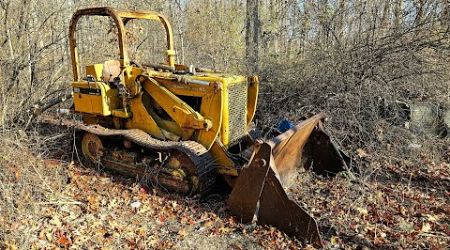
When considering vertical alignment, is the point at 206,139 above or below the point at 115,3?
below

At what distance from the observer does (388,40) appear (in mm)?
7117

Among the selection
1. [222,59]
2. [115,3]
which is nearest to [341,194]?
[222,59]

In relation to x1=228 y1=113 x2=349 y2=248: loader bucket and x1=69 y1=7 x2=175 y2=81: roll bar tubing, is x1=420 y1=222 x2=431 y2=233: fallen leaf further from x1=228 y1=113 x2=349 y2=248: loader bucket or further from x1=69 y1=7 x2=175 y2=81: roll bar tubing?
x1=69 y1=7 x2=175 y2=81: roll bar tubing

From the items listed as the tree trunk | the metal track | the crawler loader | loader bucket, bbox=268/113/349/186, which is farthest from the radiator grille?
the tree trunk

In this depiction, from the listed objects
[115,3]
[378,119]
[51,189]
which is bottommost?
[51,189]

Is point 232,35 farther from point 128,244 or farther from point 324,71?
point 128,244

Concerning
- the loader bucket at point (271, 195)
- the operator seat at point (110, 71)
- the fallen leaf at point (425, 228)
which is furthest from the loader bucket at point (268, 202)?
the operator seat at point (110, 71)

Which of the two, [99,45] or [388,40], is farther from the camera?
[99,45]

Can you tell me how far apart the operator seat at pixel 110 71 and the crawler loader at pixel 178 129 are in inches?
0.6

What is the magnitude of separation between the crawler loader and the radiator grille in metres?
0.01

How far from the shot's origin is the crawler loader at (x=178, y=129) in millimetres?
4887

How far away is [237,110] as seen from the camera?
5348mm

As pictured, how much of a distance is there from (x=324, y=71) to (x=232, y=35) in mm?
7725

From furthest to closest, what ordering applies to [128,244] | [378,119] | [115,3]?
[115,3] → [378,119] → [128,244]
